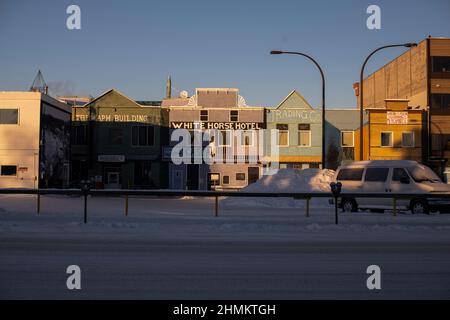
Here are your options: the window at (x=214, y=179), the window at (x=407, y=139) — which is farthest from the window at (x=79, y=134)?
the window at (x=407, y=139)

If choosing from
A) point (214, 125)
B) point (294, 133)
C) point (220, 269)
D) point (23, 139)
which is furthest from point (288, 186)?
point (220, 269)

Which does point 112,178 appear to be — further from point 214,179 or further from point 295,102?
point 295,102

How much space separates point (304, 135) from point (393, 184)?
2575 centimetres

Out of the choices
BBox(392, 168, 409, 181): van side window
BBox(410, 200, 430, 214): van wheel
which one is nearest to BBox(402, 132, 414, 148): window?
BBox(392, 168, 409, 181): van side window

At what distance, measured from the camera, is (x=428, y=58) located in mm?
46844

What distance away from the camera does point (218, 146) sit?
45.0 m

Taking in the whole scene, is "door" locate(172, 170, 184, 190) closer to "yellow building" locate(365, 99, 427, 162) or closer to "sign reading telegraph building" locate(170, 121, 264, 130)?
"sign reading telegraph building" locate(170, 121, 264, 130)

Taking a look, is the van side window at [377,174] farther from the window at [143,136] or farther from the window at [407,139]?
the window at [143,136]

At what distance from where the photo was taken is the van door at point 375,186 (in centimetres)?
1992

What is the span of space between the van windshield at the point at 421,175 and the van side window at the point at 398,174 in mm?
234

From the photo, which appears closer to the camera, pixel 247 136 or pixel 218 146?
pixel 218 146

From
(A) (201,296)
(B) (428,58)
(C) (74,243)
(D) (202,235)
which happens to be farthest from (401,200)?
(B) (428,58)

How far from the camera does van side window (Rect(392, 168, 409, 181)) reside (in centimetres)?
2005
